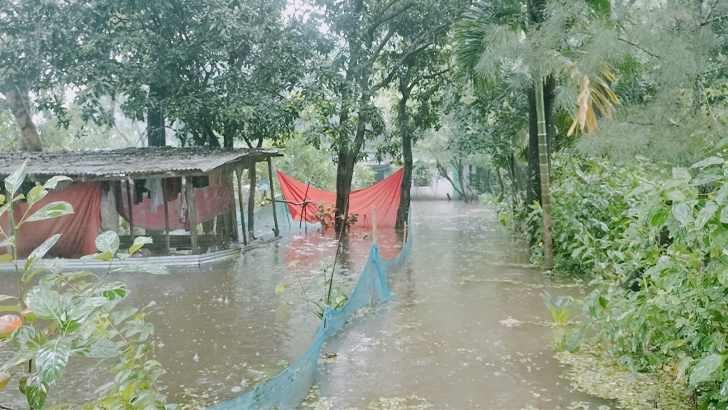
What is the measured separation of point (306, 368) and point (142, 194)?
1067cm

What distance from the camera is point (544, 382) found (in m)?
5.11

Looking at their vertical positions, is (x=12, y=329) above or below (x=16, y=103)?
below

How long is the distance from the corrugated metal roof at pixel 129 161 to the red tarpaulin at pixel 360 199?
2.66 metres

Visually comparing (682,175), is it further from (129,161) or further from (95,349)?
(129,161)

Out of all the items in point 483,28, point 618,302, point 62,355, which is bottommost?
point 618,302

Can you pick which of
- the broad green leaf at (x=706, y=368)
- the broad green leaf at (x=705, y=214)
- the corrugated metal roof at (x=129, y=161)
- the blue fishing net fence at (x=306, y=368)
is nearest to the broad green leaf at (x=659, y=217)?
the broad green leaf at (x=705, y=214)

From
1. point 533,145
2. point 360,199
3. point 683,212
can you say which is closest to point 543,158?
point 533,145

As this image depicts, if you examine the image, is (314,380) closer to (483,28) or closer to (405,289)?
(405,289)

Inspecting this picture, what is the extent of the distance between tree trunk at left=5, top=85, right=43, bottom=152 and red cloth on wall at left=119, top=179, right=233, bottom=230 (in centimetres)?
369

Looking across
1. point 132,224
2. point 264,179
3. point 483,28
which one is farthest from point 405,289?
point 264,179

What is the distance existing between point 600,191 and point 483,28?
291 cm

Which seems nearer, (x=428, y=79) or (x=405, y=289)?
(x=405, y=289)

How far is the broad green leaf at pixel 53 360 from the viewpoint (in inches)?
60.6

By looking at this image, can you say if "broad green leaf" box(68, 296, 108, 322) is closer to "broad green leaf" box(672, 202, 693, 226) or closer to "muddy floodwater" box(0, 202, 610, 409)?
"broad green leaf" box(672, 202, 693, 226)
